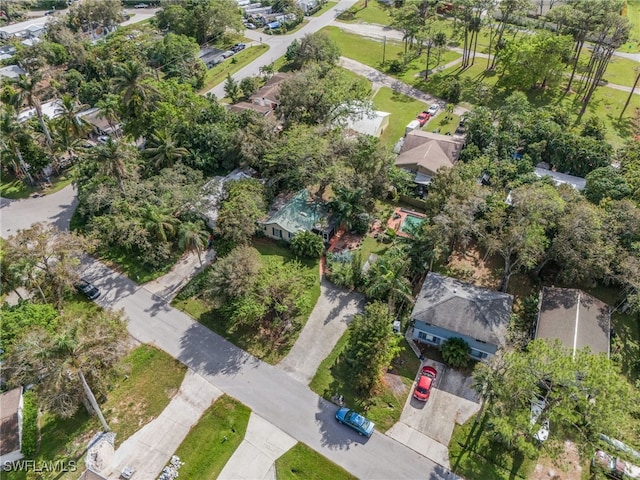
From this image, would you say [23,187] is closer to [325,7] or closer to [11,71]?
[11,71]

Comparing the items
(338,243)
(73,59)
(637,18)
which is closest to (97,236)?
(338,243)

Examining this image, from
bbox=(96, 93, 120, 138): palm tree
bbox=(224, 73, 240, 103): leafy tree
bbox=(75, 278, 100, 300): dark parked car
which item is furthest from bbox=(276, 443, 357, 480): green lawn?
bbox=(224, 73, 240, 103): leafy tree

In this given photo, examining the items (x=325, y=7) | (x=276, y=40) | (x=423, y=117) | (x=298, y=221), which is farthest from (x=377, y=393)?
(x=325, y=7)

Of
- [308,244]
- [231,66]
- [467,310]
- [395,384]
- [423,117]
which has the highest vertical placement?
[467,310]

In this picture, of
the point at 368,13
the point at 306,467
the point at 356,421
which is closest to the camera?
the point at 306,467

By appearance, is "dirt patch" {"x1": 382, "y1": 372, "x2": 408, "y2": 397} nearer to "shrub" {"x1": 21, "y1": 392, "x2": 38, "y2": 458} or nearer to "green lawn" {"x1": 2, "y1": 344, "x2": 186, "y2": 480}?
"green lawn" {"x1": 2, "y1": 344, "x2": 186, "y2": 480}

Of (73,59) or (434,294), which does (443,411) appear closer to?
(434,294)
